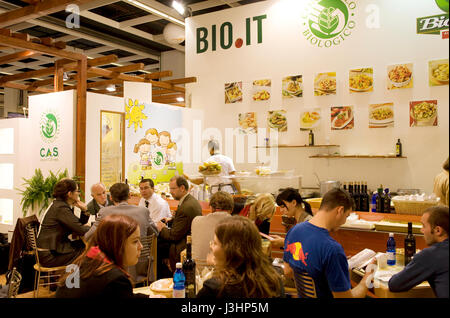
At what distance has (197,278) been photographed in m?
2.52

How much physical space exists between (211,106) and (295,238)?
15.7 feet

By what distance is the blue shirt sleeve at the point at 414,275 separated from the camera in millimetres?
1656

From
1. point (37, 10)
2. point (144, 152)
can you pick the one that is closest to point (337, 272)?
point (37, 10)

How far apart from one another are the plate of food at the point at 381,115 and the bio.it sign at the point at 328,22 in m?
Result: 1.17

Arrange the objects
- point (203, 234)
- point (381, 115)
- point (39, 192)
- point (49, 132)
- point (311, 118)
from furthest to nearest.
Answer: point (49, 132)
point (39, 192)
point (311, 118)
point (381, 115)
point (203, 234)

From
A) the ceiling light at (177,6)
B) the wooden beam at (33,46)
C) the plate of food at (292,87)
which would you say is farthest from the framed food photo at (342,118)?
the wooden beam at (33,46)

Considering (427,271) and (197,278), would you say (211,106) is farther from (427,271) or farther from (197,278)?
(427,271)

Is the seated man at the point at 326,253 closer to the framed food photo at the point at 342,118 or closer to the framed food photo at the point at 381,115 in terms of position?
the framed food photo at the point at 381,115

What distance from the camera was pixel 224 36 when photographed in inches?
267

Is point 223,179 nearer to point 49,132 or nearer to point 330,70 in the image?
point 330,70

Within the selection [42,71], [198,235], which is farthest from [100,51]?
[198,235]

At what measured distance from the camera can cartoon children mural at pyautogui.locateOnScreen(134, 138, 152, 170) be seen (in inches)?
295

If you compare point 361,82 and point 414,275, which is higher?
point 361,82

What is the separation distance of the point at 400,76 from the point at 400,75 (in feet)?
0.04
